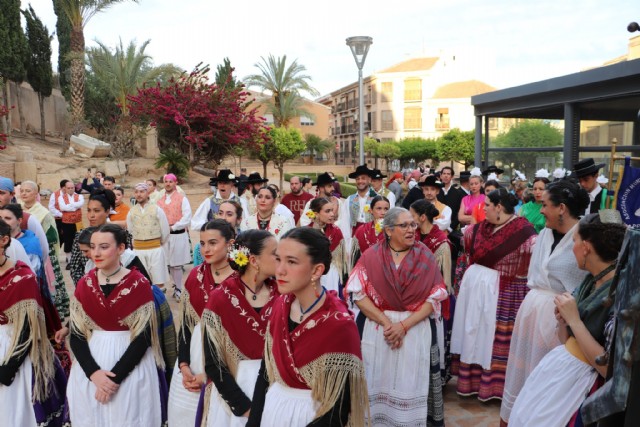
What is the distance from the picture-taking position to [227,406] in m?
3.12

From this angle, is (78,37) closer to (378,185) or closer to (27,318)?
(378,185)

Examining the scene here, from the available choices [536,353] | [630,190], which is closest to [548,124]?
[536,353]

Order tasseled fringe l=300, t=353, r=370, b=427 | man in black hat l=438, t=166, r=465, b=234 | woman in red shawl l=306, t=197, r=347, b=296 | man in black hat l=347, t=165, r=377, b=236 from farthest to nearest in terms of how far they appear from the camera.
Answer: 1. man in black hat l=438, t=166, r=465, b=234
2. man in black hat l=347, t=165, r=377, b=236
3. woman in red shawl l=306, t=197, r=347, b=296
4. tasseled fringe l=300, t=353, r=370, b=427

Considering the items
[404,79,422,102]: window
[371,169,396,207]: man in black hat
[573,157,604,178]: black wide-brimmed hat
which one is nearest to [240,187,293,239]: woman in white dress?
[371,169,396,207]: man in black hat

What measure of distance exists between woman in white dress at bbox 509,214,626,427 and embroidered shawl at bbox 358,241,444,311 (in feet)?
4.06

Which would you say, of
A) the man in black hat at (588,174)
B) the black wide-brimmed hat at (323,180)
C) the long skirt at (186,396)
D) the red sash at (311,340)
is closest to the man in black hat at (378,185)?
the black wide-brimmed hat at (323,180)

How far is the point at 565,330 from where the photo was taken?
9.84 ft

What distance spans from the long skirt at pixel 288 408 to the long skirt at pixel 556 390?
1.27 metres

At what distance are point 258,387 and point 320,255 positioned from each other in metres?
0.75

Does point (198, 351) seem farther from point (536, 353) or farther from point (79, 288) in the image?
point (536, 353)

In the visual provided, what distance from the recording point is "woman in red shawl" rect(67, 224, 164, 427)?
3.56m

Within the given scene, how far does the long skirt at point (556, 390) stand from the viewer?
9.30 ft

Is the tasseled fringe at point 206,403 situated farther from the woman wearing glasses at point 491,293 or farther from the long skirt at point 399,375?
the woman wearing glasses at point 491,293

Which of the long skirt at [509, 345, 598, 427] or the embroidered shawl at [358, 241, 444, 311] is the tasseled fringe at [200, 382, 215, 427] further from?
the long skirt at [509, 345, 598, 427]
